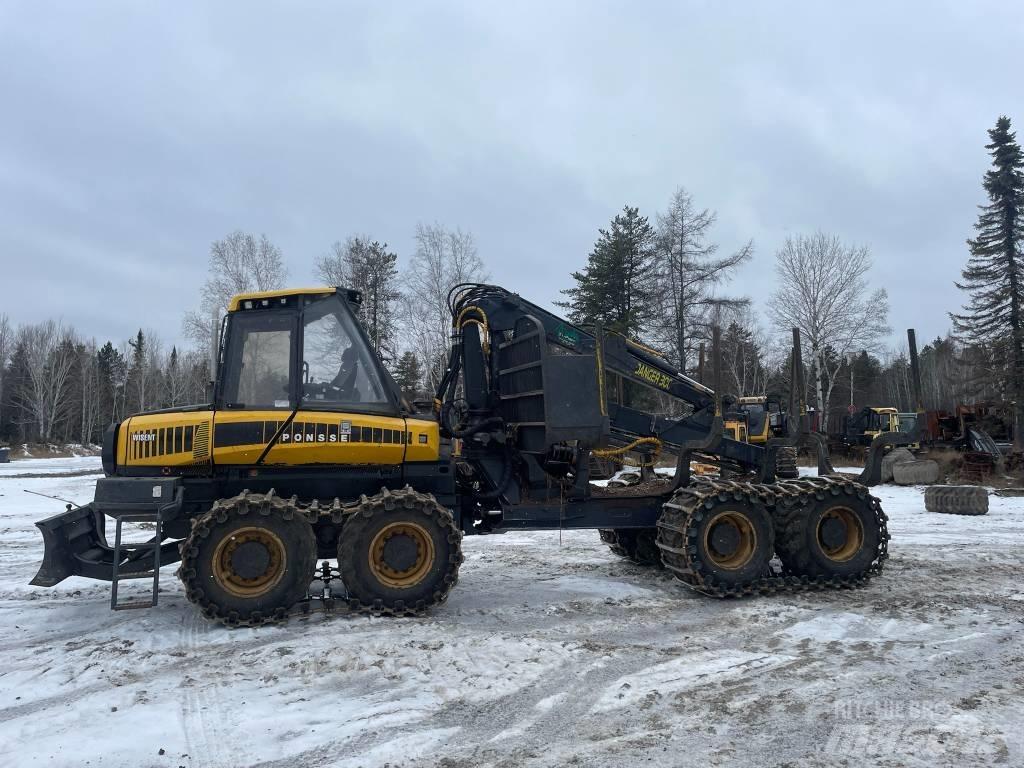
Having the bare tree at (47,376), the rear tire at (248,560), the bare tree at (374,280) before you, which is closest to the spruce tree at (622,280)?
the bare tree at (374,280)

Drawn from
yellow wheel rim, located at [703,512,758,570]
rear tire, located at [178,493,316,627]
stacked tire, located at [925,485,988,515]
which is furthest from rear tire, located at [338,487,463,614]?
stacked tire, located at [925,485,988,515]

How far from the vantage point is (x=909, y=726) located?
442 cm

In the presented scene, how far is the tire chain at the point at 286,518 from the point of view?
641 centimetres

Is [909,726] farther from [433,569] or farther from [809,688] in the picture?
[433,569]

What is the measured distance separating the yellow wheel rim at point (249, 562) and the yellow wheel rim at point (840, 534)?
224 inches

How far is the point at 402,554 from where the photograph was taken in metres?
6.89

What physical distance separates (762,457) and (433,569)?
4.35 m

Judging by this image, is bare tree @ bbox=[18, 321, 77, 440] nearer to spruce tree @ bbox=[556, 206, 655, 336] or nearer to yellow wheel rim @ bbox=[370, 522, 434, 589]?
spruce tree @ bbox=[556, 206, 655, 336]

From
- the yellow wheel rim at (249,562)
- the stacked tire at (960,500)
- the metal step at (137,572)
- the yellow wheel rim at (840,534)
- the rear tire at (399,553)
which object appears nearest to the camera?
the metal step at (137,572)

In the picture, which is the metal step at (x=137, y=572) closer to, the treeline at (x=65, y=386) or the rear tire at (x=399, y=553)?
the rear tire at (x=399, y=553)

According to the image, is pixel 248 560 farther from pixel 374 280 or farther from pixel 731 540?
pixel 374 280

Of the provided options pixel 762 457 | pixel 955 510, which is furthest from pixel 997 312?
pixel 762 457

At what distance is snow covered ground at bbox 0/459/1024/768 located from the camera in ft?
13.7

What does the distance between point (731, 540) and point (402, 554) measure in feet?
11.5
